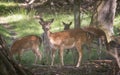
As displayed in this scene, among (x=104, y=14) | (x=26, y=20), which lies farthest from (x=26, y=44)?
(x=26, y=20)

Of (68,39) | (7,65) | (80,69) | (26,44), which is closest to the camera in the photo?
(7,65)

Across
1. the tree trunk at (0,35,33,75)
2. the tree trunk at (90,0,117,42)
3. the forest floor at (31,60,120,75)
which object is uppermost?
the tree trunk at (90,0,117,42)

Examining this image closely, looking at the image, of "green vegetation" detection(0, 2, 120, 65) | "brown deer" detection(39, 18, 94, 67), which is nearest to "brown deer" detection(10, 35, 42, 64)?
"brown deer" detection(39, 18, 94, 67)

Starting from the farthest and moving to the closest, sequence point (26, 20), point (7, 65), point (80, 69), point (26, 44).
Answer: point (26, 20)
point (26, 44)
point (80, 69)
point (7, 65)

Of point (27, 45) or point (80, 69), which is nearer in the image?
point (80, 69)

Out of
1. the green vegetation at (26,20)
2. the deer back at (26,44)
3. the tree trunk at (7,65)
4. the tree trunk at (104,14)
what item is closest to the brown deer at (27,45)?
the deer back at (26,44)

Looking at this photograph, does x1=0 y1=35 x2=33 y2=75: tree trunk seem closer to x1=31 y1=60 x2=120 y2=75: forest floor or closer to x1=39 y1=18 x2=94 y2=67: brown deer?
x1=31 y1=60 x2=120 y2=75: forest floor

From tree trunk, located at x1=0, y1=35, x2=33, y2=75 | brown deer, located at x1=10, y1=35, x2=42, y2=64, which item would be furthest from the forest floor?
tree trunk, located at x1=0, y1=35, x2=33, y2=75

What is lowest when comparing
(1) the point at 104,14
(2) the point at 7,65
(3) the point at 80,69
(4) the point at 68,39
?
(3) the point at 80,69

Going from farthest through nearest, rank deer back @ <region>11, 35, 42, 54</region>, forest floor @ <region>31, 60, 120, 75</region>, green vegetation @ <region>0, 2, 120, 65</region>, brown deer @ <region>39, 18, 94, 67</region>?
1. green vegetation @ <region>0, 2, 120, 65</region>
2. deer back @ <region>11, 35, 42, 54</region>
3. brown deer @ <region>39, 18, 94, 67</region>
4. forest floor @ <region>31, 60, 120, 75</region>

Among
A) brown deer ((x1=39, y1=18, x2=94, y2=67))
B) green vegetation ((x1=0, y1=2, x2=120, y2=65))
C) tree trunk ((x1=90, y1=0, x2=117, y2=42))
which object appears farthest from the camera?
green vegetation ((x1=0, y1=2, x2=120, y2=65))

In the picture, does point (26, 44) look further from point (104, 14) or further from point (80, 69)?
point (104, 14)

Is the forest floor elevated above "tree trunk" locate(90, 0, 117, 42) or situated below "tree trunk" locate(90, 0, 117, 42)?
below

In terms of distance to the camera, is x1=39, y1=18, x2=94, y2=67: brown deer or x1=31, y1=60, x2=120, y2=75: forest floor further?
x1=39, y1=18, x2=94, y2=67: brown deer
